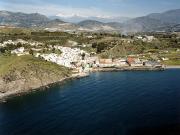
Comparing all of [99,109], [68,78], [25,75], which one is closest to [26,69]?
[25,75]

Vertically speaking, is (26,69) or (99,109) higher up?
(26,69)

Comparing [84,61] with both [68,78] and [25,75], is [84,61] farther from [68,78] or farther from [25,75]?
[25,75]

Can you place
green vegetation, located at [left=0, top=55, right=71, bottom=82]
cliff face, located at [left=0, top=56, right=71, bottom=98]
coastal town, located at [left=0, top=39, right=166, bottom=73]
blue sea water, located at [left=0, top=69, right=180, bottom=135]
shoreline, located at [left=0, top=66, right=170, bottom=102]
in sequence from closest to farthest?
blue sea water, located at [left=0, top=69, right=180, bottom=135] → shoreline, located at [left=0, top=66, right=170, bottom=102] → cliff face, located at [left=0, top=56, right=71, bottom=98] → green vegetation, located at [left=0, top=55, right=71, bottom=82] → coastal town, located at [left=0, top=39, right=166, bottom=73]

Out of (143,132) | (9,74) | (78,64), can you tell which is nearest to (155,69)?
(78,64)

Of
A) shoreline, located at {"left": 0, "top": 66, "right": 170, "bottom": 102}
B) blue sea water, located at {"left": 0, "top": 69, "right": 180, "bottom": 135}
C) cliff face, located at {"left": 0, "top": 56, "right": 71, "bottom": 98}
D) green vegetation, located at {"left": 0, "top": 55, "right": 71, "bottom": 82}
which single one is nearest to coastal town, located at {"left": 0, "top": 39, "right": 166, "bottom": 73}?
shoreline, located at {"left": 0, "top": 66, "right": 170, "bottom": 102}

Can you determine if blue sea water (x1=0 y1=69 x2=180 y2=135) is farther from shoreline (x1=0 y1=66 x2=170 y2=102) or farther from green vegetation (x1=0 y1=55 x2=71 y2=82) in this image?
green vegetation (x1=0 y1=55 x2=71 y2=82)
